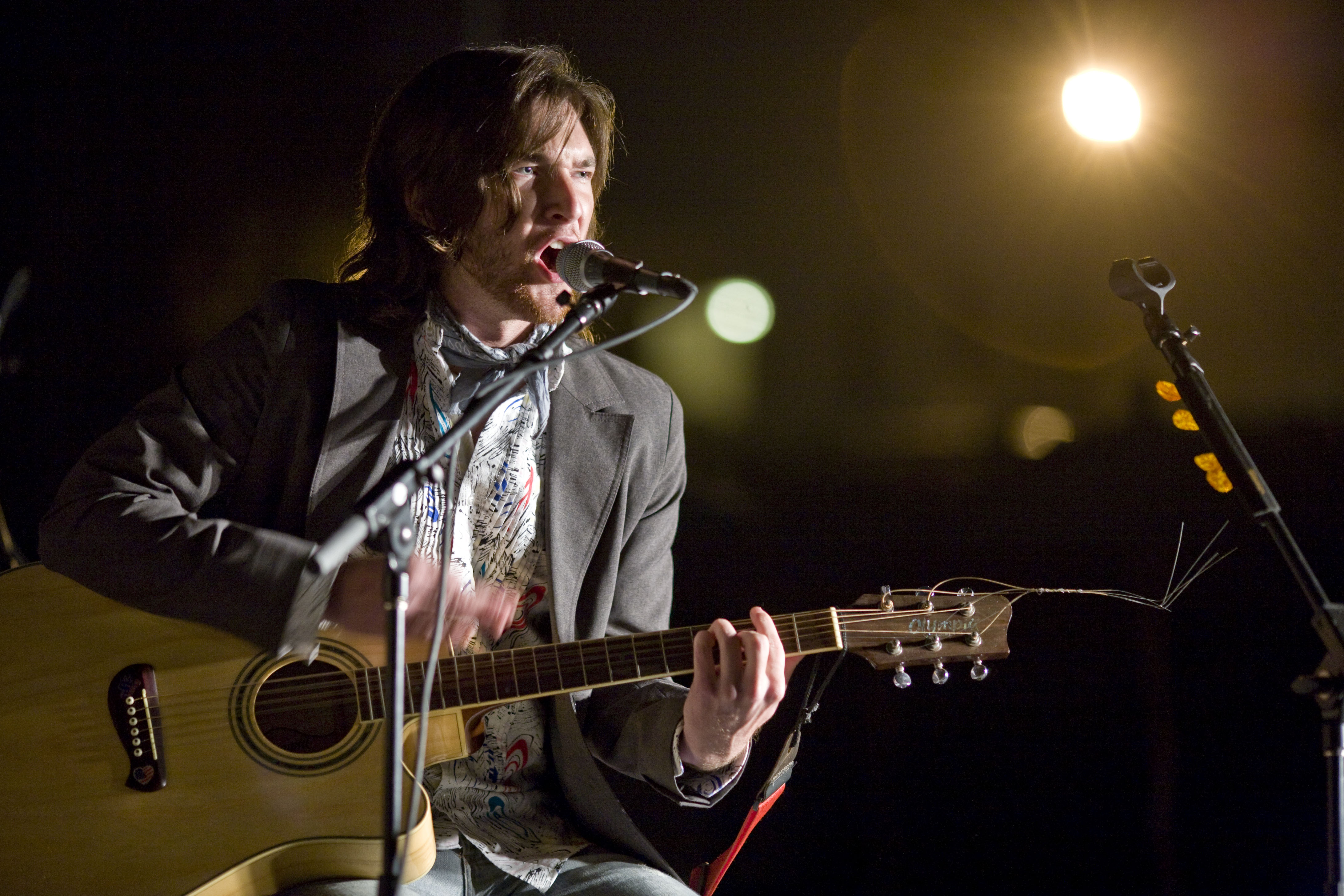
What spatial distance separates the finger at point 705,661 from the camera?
166 centimetres

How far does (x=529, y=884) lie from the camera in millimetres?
1688

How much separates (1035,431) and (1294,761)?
97cm

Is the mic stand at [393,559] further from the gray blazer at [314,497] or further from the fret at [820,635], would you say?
the fret at [820,635]

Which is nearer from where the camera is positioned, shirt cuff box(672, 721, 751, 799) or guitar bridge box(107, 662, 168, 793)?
guitar bridge box(107, 662, 168, 793)

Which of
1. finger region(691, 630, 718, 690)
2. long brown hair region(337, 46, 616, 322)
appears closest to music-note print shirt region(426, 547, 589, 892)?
finger region(691, 630, 718, 690)

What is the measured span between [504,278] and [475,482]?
0.45 meters

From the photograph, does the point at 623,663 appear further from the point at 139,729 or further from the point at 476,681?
the point at 139,729

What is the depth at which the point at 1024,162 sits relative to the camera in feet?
7.86

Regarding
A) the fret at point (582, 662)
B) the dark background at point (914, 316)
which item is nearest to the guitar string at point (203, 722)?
the fret at point (582, 662)

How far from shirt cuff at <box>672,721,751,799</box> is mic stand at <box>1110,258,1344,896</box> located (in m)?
0.94

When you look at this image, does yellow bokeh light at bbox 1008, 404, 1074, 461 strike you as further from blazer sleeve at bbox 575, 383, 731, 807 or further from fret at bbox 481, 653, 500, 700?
fret at bbox 481, 653, 500, 700

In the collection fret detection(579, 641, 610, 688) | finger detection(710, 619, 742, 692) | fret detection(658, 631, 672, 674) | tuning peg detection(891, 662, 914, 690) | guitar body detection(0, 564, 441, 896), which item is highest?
tuning peg detection(891, 662, 914, 690)

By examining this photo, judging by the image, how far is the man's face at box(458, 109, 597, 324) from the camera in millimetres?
1947

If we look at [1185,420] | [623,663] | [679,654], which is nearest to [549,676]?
[623,663]
